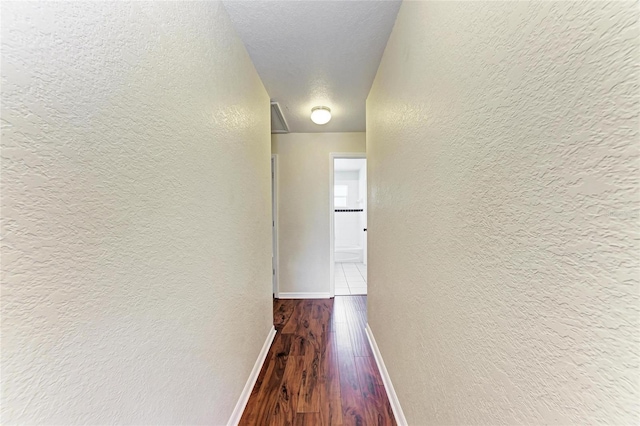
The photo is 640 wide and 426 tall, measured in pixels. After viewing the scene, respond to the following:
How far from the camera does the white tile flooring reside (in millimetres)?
3471

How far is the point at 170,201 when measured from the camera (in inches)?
30.6

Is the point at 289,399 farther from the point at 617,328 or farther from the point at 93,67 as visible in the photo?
the point at 93,67

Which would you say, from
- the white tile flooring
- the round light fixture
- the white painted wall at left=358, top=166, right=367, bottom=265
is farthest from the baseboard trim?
the white painted wall at left=358, top=166, right=367, bottom=265

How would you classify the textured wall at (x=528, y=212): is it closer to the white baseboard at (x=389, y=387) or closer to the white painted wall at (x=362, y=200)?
the white baseboard at (x=389, y=387)

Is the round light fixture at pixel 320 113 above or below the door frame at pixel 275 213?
above

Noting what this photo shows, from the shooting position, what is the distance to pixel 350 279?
4.04m

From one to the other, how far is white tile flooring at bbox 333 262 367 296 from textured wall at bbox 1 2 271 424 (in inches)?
98.6

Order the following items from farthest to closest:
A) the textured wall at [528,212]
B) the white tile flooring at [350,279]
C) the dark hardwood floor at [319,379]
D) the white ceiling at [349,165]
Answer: the white ceiling at [349,165], the white tile flooring at [350,279], the dark hardwood floor at [319,379], the textured wall at [528,212]

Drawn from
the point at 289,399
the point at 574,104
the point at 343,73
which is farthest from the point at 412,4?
the point at 289,399

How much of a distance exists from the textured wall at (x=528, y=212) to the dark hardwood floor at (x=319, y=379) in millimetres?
552

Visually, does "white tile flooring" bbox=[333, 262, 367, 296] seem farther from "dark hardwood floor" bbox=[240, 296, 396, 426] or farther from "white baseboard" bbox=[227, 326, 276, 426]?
"white baseboard" bbox=[227, 326, 276, 426]

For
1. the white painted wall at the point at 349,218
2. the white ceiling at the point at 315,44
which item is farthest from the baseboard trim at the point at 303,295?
the white painted wall at the point at 349,218

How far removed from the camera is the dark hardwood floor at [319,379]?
4.42 feet

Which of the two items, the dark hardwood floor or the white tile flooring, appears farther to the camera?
the white tile flooring
